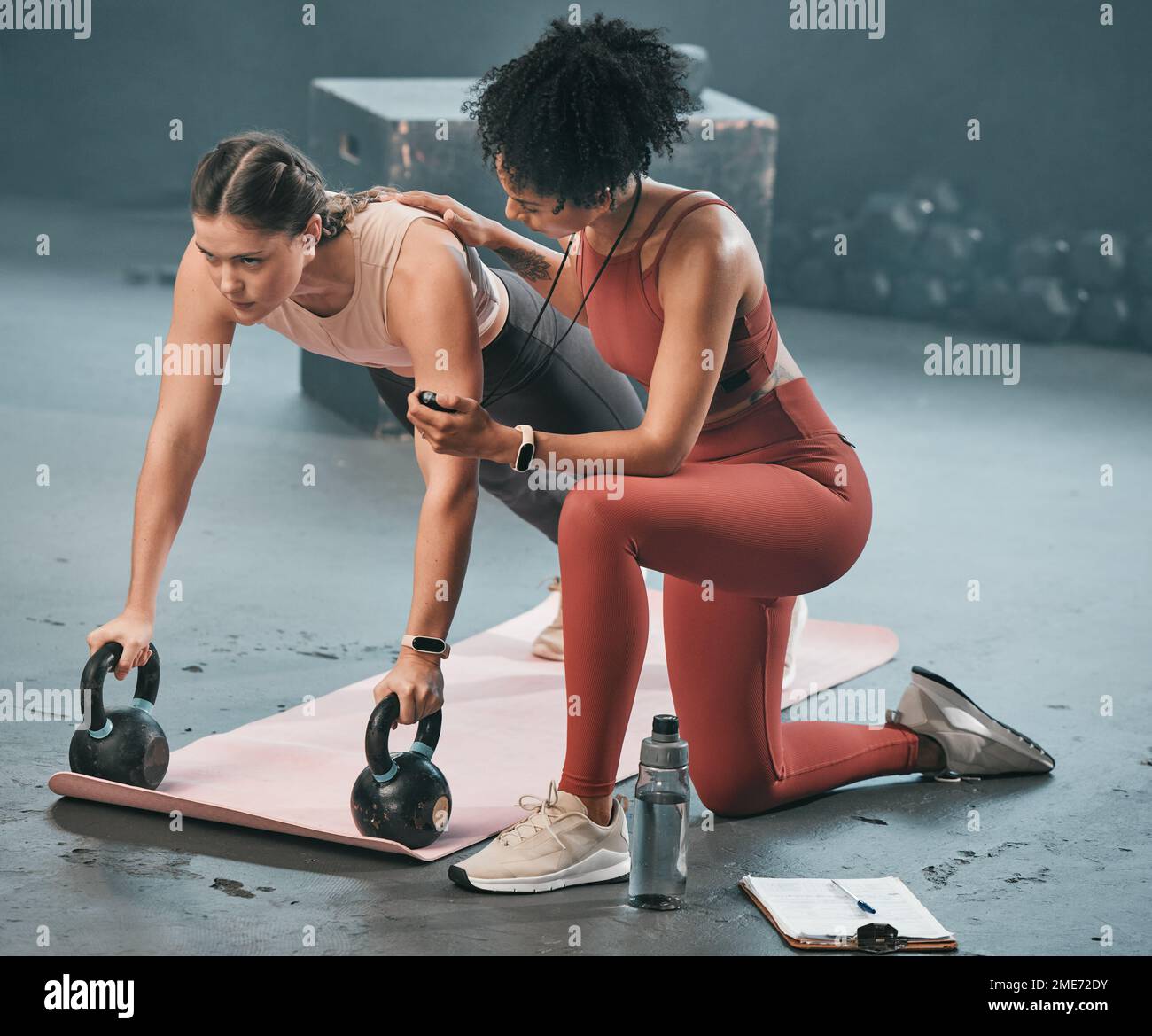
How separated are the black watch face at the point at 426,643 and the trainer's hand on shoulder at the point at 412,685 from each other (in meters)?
0.01

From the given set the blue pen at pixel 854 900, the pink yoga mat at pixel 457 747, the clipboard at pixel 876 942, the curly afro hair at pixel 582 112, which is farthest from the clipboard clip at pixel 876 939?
the curly afro hair at pixel 582 112

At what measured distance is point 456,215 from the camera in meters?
2.70

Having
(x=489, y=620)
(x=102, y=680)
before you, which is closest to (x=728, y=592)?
(x=102, y=680)

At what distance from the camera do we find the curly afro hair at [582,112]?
2262 mm

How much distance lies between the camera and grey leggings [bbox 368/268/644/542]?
116 inches

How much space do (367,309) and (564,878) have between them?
0.91 metres

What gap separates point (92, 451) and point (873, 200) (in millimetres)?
3880

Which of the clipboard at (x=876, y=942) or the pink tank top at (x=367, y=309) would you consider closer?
the clipboard at (x=876, y=942)

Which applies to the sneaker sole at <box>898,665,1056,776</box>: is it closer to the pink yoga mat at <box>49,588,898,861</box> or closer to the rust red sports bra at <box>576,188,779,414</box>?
the pink yoga mat at <box>49,588,898,861</box>

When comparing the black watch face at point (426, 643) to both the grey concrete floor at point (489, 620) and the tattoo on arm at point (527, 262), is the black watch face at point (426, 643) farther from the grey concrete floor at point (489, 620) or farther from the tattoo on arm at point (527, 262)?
the tattoo on arm at point (527, 262)

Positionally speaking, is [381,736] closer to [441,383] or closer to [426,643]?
[426,643]

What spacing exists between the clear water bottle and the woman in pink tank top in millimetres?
62

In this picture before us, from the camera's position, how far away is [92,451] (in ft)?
16.2

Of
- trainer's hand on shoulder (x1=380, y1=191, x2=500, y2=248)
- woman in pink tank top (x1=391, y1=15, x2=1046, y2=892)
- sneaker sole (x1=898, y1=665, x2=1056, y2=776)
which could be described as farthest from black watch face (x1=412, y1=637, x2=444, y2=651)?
sneaker sole (x1=898, y1=665, x2=1056, y2=776)
